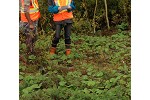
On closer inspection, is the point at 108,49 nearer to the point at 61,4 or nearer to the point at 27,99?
the point at 61,4

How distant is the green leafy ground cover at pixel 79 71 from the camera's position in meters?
4.66

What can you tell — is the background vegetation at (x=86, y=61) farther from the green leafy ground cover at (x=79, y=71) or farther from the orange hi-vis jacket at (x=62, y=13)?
the orange hi-vis jacket at (x=62, y=13)

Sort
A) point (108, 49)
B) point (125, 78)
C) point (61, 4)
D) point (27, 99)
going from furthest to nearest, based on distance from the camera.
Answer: point (108, 49) < point (61, 4) < point (125, 78) < point (27, 99)

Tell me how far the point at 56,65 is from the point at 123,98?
1516 millimetres

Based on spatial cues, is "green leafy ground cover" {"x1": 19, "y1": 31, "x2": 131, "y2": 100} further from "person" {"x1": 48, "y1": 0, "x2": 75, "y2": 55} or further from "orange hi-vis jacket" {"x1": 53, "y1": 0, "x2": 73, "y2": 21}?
"orange hi-vis jacket" {"x1": 53, "y1": 0, "x2": 73, "y2": 21}

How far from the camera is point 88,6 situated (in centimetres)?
885

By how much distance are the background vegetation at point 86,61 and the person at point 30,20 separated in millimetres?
224

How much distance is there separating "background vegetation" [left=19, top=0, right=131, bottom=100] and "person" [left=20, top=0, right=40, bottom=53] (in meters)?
0.22

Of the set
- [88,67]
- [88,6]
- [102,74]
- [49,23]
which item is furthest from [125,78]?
[88,6]

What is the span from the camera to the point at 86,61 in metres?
6.26

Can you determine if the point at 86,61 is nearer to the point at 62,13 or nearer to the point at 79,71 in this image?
the point at 79,71

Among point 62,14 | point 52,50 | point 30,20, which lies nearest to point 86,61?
point 52,50

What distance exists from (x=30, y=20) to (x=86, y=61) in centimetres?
112

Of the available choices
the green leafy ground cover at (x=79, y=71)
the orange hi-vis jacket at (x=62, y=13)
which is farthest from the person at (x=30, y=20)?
the orange hi-vis jacket at (x=62, y=13)
